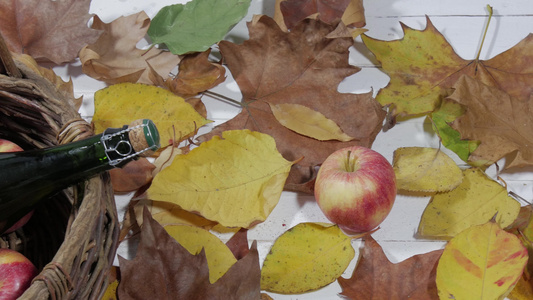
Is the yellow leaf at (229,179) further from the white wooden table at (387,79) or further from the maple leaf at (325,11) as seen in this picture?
the maple leaf at (325,11)

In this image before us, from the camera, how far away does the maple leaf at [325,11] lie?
0.86m

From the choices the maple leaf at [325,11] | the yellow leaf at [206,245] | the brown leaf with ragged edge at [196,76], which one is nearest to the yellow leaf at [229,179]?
the yellow leaf at [206,245]

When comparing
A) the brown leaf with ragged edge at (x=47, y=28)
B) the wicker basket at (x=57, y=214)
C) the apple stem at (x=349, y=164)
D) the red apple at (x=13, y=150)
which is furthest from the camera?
the brown leaf with ragged edge at (x=47, y=28)

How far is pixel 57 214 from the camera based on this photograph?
0.68 meters

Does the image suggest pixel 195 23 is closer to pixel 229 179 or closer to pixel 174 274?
pixel 229 179

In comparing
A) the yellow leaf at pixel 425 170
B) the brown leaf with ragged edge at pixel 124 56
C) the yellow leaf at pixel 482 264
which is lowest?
the yellow leaf at pixel 482 264

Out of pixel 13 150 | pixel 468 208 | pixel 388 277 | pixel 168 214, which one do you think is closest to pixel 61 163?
pixel 13 150

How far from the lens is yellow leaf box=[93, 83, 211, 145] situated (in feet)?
2.55

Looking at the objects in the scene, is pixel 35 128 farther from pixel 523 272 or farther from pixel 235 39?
pixel 523 272

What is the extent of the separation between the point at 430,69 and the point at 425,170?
176 mm

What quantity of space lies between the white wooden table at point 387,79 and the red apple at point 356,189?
56 millimetres

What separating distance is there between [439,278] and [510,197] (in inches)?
7.1

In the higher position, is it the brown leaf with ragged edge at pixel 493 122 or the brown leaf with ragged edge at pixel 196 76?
the brown leaf with ragged edge at pixel 196 76

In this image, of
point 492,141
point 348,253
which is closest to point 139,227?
point 348,253
